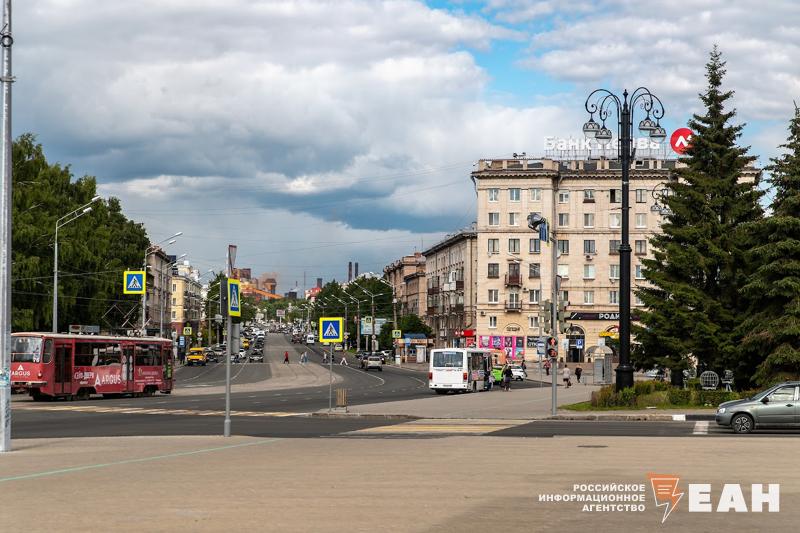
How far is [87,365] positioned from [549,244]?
2840 inches

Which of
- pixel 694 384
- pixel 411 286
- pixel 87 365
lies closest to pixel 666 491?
pixel 694 384

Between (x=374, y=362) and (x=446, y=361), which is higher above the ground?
(x=446, y=361)

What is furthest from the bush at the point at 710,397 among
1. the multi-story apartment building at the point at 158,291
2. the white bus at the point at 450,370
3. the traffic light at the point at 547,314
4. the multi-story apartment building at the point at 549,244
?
the multi-story apartment building at the point at 158,291

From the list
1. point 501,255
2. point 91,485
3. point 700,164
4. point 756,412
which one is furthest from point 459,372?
point 501,255

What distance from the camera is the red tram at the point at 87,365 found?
152 feet

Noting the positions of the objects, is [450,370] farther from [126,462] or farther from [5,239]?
[126,462]

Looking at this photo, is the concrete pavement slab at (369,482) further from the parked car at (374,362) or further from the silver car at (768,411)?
the parked car at (374,362)

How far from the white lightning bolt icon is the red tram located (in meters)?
36.4

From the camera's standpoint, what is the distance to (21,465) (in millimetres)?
17953

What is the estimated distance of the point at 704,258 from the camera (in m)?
41.2

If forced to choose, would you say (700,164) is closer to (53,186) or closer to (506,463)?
(506,463)

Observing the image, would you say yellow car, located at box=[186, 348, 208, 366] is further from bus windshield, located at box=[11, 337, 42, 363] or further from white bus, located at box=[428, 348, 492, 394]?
bus windshield, located at box=[11, 337, 42, 363]

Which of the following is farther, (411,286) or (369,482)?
(411,286)

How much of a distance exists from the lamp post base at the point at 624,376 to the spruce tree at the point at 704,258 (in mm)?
4310
